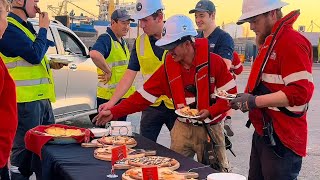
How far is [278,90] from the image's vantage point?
3455 millimetres

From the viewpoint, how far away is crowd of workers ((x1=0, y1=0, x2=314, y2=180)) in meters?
3.32

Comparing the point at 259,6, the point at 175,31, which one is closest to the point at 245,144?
the point at 175,31

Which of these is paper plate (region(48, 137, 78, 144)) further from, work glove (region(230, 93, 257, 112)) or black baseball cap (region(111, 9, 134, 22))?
black baseball cap (region(111, 9, 134, 22))

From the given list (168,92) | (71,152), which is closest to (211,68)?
(168,92)

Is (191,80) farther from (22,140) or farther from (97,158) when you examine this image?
(22,140)

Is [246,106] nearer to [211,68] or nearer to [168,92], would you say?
[211,68]

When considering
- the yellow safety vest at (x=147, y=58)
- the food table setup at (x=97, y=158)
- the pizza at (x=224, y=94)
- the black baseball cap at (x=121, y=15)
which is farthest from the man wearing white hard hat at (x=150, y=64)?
the black baseball cap at (x=121, y=15)

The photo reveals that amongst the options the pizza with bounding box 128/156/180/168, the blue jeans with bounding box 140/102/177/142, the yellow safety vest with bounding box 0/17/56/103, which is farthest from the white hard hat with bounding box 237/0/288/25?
the yellow safety vest with bounding box 0/17/56/103

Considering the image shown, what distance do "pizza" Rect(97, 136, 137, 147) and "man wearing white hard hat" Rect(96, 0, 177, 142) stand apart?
817 millimetres

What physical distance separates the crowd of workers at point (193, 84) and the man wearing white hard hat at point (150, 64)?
1 cm

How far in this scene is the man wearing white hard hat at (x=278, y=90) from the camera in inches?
130

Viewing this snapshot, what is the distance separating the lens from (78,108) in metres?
9.06

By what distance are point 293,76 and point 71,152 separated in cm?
164

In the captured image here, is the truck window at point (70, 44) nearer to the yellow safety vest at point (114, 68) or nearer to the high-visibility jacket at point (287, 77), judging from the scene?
the yellow safety vest at point (114, 68)
